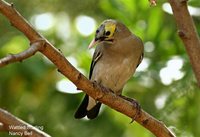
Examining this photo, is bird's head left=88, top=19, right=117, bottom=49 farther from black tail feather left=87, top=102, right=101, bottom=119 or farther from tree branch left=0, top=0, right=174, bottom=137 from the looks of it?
tree branch left=0, top=0, right=174, bottom=137

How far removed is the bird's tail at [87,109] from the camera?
3.89 m

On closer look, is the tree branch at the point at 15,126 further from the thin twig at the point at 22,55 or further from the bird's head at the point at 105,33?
the bird's head at the point at 105,33

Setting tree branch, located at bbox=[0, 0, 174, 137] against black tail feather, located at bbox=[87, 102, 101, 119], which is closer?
tree branch, located at bbox=[0, 0, 174, 137]

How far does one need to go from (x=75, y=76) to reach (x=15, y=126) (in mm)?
338

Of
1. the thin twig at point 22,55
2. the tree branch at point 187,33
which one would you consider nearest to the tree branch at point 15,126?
the thin twig at point 22,55

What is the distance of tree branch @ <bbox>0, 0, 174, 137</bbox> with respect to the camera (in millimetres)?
2281

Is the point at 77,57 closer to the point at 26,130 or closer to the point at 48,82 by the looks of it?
the point at 48,82

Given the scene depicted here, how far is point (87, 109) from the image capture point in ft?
12.9

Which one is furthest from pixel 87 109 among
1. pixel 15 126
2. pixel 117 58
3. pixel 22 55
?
pixel 22 55

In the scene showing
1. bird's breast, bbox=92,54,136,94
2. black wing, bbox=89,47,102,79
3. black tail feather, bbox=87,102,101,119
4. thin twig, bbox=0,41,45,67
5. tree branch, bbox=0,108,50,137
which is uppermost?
black wing, bbox=89,47,102,79

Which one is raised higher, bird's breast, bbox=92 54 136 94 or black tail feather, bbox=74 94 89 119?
bird's breast, bbox=92 54 136 94

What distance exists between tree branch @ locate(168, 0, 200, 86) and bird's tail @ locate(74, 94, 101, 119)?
141 centimetres

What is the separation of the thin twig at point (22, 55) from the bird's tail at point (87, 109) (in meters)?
1.64

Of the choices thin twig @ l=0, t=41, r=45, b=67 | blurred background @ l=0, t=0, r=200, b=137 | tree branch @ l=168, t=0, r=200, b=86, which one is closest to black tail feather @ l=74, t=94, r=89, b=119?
blurred background @ l=0, t=0, r=200, b=137
